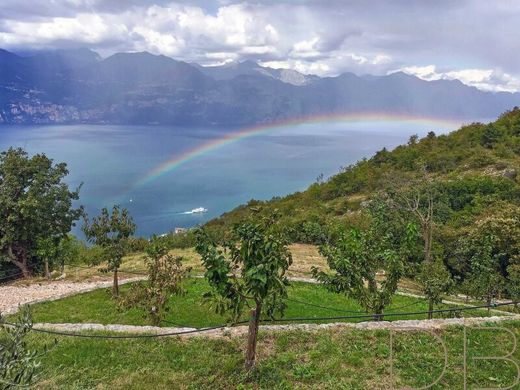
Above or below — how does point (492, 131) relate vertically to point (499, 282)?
above

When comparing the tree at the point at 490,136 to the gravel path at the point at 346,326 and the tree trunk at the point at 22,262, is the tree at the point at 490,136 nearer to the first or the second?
the gravel path at the point at 346,326

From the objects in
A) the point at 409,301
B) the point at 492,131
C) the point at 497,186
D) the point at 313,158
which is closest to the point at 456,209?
the point at 497,186

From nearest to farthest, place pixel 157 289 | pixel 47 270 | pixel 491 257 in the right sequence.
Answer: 1. pixel 157 289
2. pixel 491 257
3. pixel 47 270

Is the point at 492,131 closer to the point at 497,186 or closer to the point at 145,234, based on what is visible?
the point at 497,186

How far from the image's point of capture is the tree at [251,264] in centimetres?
699

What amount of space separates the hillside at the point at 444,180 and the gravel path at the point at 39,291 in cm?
1214

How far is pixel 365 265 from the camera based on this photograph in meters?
10.8

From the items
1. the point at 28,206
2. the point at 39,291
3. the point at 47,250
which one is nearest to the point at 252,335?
the point at 39,291

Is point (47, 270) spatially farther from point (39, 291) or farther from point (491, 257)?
point (491, 257)

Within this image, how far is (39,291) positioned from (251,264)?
1560 centimetres

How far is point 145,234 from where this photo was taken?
7556cm

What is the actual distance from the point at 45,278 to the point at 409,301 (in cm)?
1851

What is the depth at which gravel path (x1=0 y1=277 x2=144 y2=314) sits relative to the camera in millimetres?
16562

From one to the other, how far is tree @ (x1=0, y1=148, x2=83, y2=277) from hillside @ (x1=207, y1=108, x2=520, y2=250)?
11777 millimetres
